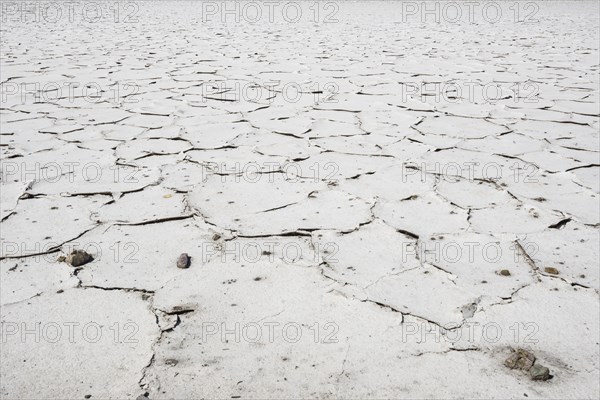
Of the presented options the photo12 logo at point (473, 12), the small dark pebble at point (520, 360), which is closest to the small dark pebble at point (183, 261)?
the small dark pebble at point (520, 360)

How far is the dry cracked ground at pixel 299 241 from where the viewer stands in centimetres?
98

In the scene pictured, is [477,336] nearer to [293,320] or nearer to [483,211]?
[293,320]

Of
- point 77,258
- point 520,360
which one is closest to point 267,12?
point 77,258

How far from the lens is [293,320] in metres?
1.12

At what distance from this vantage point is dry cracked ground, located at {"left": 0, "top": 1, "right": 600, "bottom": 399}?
0.98 meters

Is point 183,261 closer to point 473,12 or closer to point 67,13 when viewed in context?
point 67,13

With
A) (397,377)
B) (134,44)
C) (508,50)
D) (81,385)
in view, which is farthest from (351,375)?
(134,44)

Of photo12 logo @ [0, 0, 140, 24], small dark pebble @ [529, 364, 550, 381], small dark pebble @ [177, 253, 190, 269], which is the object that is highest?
photo12 logo @ [0, 0, 140, 24]

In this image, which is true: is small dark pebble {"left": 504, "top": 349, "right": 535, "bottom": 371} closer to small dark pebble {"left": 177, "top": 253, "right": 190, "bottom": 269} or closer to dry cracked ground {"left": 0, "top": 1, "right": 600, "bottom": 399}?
dry cracked ground {"left": 0, "top": 1, "right": 600, "bottom": 399}

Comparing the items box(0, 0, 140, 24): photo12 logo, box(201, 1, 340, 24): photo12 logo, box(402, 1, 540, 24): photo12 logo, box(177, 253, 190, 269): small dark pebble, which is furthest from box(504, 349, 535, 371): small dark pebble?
box(0, 0, 140, 24): photo12 logo

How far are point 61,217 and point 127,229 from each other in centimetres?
23

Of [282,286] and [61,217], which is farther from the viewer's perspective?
[61,217]

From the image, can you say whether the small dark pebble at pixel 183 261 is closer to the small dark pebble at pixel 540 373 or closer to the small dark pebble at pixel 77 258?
the small dark pebble at pixel 77 258

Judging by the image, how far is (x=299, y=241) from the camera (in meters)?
1.44
